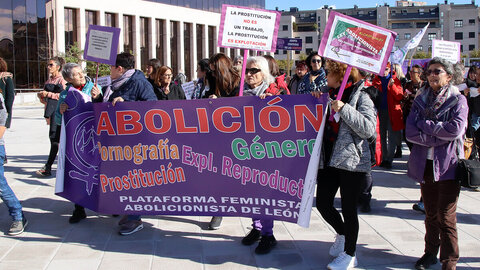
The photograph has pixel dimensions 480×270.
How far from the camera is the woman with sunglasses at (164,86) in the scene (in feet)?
22.1

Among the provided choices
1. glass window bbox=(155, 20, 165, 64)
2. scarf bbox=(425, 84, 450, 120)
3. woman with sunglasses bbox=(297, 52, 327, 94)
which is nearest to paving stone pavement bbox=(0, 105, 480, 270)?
scarf bbox=(425, 84, 450, 120)

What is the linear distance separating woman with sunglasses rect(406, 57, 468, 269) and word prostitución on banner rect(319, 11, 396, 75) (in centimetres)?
43

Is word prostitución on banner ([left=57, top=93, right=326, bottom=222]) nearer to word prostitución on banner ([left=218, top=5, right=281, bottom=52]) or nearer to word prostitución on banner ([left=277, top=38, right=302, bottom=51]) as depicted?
word prostitución on banner ([left=218, top=5, right=281, bottom=52])

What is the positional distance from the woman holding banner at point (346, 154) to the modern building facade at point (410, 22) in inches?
3847

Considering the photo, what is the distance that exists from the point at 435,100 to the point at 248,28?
6.20 feet

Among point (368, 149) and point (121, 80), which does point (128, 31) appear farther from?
point (368, 149)

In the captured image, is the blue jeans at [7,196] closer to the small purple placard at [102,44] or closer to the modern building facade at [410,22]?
the small purple placard at [102,44]

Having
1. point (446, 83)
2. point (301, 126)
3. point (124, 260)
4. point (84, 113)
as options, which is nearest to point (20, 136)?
point (84, 113)

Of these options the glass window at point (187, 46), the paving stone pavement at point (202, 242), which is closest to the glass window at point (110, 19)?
the glass window at point (187, 46)

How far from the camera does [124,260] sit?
4.23 metres

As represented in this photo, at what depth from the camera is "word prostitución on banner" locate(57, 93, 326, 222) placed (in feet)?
13.5

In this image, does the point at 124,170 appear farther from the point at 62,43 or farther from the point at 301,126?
the point at 62,43

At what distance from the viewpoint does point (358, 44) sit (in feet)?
12.2

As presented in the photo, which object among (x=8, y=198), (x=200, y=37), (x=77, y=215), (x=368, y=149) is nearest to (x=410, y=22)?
(x=200, y=37)
